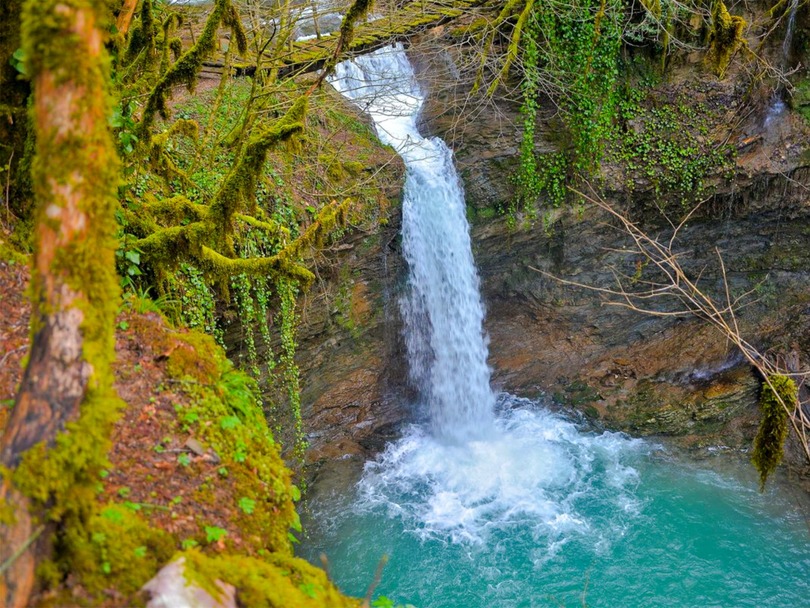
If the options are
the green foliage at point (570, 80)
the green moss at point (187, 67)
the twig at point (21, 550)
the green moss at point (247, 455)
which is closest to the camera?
the twig at point (21, 550)

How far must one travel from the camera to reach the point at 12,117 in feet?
13.0

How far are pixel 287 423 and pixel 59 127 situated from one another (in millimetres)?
6638

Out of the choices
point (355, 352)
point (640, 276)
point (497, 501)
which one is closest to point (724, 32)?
point (640, 276)

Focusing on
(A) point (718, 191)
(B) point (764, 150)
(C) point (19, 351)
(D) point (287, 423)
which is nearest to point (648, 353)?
Result: (A) point (718, 191)

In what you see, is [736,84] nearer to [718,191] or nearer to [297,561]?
[718,191]

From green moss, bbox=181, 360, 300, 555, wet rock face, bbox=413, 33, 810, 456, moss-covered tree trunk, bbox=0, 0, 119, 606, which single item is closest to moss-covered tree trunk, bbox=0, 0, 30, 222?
green moss, bbox=181, 360, 300, 555

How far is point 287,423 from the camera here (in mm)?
8148

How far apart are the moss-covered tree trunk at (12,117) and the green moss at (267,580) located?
310 centimetres

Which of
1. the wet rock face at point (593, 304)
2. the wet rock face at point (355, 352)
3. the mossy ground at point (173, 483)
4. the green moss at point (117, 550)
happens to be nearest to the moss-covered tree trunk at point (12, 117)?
the mossy ground at point (173, 483)

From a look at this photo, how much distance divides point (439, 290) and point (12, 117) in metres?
6.54

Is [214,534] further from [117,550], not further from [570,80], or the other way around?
[570,80]

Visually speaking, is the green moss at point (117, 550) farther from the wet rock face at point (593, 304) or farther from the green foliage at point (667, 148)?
the green foliage at point (667, 148)

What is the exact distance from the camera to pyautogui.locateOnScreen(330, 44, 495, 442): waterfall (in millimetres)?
9047

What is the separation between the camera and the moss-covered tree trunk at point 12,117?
372cm
